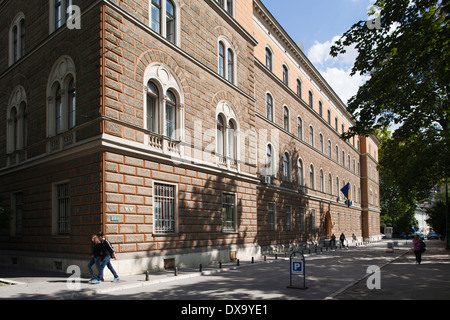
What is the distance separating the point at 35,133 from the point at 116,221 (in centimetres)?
741

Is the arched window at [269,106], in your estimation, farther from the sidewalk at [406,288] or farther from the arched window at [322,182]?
the sidewalk at [406,288]

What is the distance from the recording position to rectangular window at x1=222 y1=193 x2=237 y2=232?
72.0ft

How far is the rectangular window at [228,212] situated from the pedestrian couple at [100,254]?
9448mm

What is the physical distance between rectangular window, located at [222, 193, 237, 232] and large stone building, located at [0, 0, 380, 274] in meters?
0.06

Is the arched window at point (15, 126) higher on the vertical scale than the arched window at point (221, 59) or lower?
lower

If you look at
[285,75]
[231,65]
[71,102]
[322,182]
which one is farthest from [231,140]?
[322,182]

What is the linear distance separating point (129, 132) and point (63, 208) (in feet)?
15.4

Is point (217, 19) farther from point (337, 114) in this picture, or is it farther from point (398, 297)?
point (337, 114)

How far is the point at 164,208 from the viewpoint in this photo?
17.4 m

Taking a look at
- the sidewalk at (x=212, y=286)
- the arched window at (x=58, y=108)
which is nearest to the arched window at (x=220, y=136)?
the sidewalk at (x=212, y=286)

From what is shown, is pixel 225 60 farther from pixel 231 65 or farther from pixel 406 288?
pixel 406 288

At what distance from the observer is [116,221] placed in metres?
14.4

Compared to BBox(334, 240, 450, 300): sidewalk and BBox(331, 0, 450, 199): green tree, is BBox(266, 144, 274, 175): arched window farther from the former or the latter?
BBox(334, 240, 450, 300): sidewalk

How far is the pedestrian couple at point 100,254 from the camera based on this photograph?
13070 millimetres
